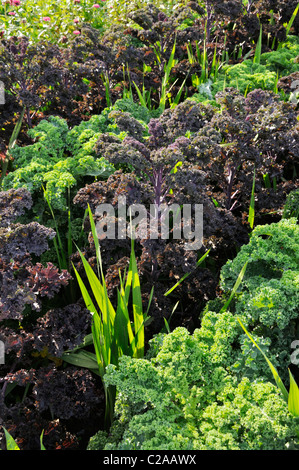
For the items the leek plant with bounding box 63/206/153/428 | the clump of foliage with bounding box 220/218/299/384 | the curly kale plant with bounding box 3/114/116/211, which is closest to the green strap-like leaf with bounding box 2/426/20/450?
the leek plant with bounding box 63/206/153/428

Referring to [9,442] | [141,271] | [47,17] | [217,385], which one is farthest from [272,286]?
[47,17]

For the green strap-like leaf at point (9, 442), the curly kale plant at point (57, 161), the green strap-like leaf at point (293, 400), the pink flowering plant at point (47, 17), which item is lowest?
the green strap-like leaf at point (9, 442)

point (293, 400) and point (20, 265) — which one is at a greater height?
point (20, 265)

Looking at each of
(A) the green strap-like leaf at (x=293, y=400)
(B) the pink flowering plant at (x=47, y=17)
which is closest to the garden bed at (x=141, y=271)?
(A) the green strap-like leaf at (x=293, y=400)

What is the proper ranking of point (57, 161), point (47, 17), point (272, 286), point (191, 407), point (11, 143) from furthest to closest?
point (47, 17) → point (11, 143) → point (57, 161) → point (272, 286) → point (191, 407)

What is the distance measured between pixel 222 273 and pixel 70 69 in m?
2.32

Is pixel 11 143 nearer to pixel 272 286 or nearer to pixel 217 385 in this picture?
pixel 272 286

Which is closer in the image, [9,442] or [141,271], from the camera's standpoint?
[9,442]

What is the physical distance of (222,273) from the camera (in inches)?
101

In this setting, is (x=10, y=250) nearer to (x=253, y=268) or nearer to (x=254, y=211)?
(x=253, y=268)

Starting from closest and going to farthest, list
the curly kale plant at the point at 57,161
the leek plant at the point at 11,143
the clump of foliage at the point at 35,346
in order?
the clump of foliage at the point at 35,346 < the curly kale plant at the point at 57,161 < the leek plant at the point at 11,143

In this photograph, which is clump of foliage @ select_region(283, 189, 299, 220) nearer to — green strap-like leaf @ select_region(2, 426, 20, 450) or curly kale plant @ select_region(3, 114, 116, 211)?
curly kale plant @ select_region(3, 114, 116, 211)

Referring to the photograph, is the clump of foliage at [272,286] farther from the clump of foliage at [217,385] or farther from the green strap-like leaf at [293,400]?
the green strap-like leaf at [293,400]

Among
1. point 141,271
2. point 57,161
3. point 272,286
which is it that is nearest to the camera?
point 272,286
